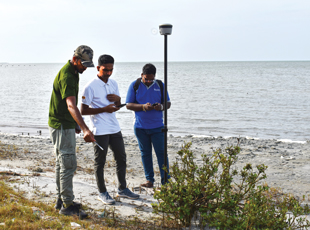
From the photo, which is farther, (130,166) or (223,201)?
(130,166)

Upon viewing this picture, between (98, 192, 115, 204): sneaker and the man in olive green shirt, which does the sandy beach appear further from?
the man in olive green shirt

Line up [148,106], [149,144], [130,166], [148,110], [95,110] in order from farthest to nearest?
[130,166], [149,144], [148,110], [148,106], [95,110]

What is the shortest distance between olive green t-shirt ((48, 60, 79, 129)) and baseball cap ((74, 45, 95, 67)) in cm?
16

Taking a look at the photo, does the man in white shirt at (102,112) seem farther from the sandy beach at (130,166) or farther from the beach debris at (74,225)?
the beach debris at (74,225)

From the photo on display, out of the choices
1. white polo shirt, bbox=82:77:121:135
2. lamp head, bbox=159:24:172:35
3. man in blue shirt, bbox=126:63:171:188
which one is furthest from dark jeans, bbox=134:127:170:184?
lamp head, bbox=159:24:172:35

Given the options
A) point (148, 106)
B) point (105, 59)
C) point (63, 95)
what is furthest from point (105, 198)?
point (105, 59)

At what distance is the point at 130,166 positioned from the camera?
7.79 meters

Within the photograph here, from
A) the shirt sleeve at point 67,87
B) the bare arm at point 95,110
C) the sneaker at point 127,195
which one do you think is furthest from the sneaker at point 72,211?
the shirt sleeve at point 67,87

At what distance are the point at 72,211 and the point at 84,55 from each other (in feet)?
6.38

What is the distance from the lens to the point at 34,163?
7672 millimetres

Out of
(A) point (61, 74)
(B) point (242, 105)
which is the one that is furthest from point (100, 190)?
(B) point (242, 105)

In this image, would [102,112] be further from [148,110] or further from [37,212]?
[37,212]

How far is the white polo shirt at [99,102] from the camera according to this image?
Answer: 14.6ft

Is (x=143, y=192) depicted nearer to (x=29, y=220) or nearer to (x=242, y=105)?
(x=29, y=220)
